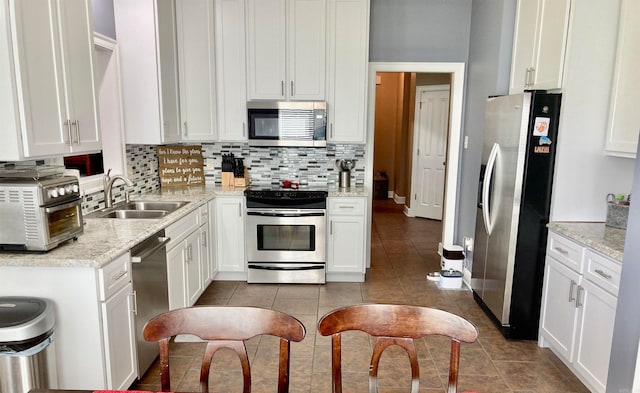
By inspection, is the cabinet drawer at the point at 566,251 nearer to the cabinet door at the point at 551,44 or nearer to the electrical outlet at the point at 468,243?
the cabinet door at the point at 551,44

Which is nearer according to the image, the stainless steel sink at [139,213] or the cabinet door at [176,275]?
the cabinet door at [176,275]

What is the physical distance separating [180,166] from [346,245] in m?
1.90

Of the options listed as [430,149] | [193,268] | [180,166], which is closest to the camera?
[193,268]

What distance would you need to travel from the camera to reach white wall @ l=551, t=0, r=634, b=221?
2637 millimetres

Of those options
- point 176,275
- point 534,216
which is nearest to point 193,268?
point 176,275

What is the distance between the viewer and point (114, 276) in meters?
2.09

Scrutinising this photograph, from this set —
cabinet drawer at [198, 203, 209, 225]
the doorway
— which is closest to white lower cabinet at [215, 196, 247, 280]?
cabinet drawer at [198, 203, 209, 225]

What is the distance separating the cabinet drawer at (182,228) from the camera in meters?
2.88

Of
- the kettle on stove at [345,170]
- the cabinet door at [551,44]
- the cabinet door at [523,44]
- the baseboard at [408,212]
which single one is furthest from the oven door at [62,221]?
the baseboard at [408,212]

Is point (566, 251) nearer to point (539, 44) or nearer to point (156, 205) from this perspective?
point (539, 44)

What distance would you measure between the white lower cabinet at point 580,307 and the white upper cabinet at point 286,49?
2.49m

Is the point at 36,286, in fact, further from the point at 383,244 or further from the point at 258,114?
the point at 383,244

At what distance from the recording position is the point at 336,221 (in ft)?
13.2

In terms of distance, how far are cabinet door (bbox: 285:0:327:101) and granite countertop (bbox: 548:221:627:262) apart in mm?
2371
